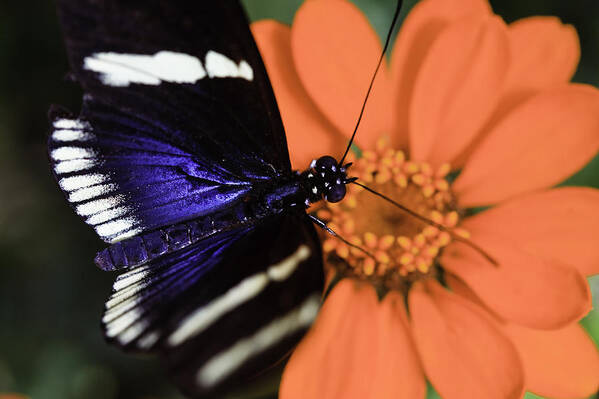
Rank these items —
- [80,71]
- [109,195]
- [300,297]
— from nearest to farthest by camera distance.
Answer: [300,297] < [80,71] < [109,195]

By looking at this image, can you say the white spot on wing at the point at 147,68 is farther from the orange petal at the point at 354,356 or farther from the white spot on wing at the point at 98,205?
the orange petal at the point at 354,356

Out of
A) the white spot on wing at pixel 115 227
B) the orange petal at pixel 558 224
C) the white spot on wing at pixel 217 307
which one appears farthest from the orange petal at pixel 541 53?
the white spot on wing at pixel 115 227

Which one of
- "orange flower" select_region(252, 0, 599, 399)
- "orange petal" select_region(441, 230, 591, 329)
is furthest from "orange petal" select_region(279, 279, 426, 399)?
"orange petal" select_region(441, 230, 591, 329)

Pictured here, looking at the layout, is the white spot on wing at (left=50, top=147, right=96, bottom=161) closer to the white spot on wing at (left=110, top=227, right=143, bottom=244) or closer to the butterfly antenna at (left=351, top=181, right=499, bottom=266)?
the white spot on wing at (left=110, top=227, right=143, bottom=244)

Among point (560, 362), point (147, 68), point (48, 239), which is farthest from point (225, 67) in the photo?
point (48, 239)

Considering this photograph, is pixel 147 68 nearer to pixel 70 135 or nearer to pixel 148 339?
pixel 70 135

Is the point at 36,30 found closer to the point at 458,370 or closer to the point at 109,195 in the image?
the point at 109,195

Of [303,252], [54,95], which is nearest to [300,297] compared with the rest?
[303,252]
